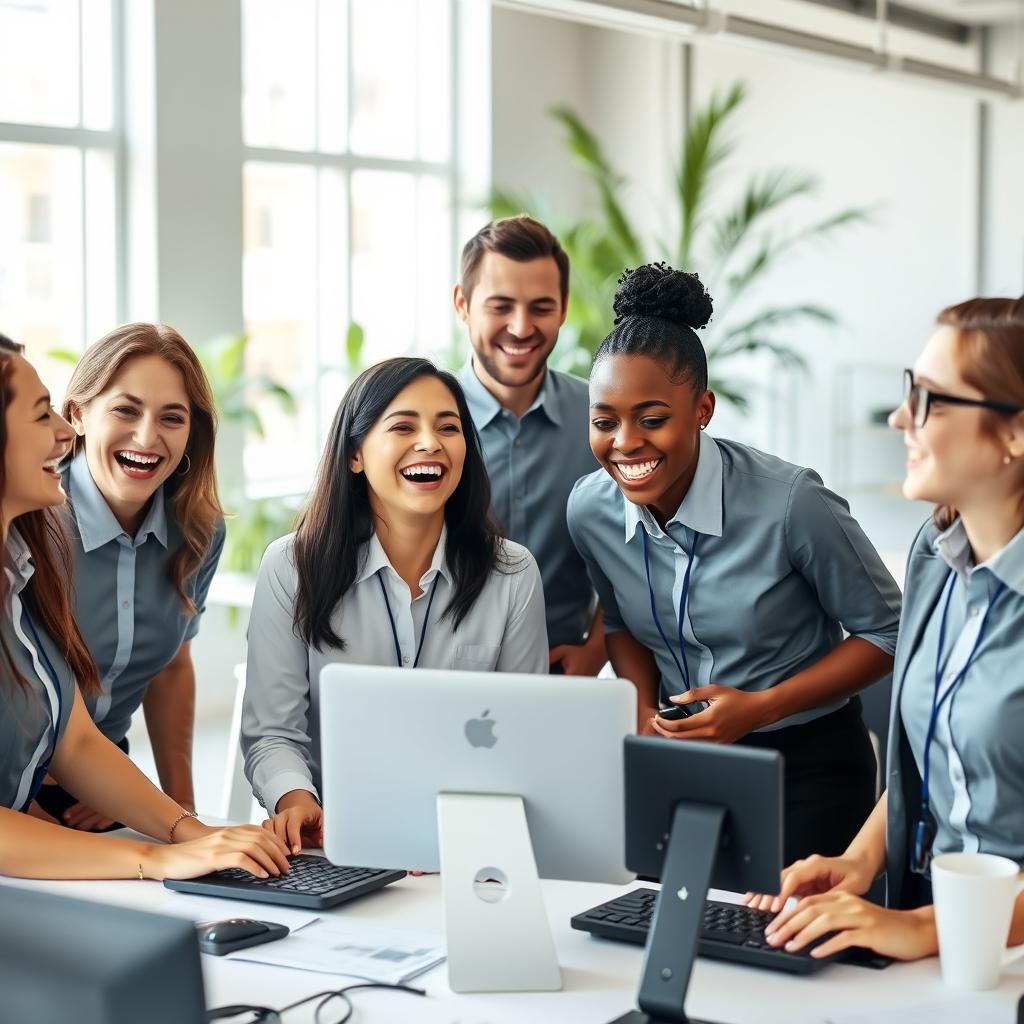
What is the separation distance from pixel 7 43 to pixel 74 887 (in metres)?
4.46

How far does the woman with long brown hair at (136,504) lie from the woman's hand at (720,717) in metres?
1.00

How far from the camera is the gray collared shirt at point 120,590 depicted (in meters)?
2.66

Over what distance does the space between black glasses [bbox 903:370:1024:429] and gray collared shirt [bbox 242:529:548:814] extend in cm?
89

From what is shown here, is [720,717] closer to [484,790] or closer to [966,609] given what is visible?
[966,609]

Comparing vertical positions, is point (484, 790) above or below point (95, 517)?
below

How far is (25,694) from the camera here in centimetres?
212

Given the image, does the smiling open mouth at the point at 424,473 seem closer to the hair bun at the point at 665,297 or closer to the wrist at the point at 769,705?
the hair bun at the point at 665,297

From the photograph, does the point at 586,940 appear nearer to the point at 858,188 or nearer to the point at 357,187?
the point at 357,187

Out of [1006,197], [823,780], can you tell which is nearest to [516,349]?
[823,780]

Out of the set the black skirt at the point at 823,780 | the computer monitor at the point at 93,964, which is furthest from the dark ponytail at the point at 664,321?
the computer monitor at the point at 93,964

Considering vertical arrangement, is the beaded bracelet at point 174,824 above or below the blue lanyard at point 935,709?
below

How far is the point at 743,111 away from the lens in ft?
25.9

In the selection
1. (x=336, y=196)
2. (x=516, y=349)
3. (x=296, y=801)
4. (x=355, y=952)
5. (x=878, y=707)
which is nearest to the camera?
(x=355, y=952)

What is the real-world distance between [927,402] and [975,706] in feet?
1.36
